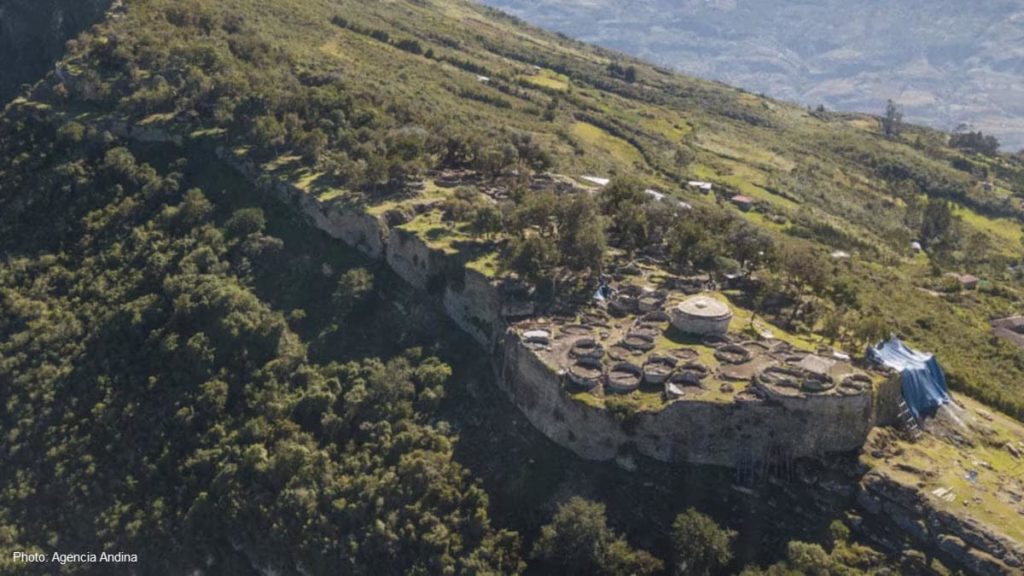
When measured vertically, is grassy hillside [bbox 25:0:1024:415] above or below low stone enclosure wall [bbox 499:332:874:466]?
above

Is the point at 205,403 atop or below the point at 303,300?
below

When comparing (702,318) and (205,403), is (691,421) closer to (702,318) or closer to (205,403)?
(702,318)

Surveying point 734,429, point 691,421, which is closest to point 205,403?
point 691,421

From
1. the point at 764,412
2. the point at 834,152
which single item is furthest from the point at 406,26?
the point at 764,412

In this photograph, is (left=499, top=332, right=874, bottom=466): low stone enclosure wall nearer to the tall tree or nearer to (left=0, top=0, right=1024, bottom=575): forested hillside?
(left=0, top=0, right=1024, bottom=575): forested hillside

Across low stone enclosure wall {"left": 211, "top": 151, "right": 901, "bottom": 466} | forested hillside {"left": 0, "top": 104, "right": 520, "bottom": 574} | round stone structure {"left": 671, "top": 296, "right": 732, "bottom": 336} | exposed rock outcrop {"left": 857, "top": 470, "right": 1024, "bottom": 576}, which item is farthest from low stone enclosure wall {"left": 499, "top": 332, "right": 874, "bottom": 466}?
forested hillside {"left": 0, "top": 104, "right": 520, "bottom": 574}

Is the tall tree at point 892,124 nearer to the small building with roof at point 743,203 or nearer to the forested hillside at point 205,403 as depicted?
the small building with roof at point 743,203

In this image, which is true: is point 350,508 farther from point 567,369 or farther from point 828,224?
point 828,224
